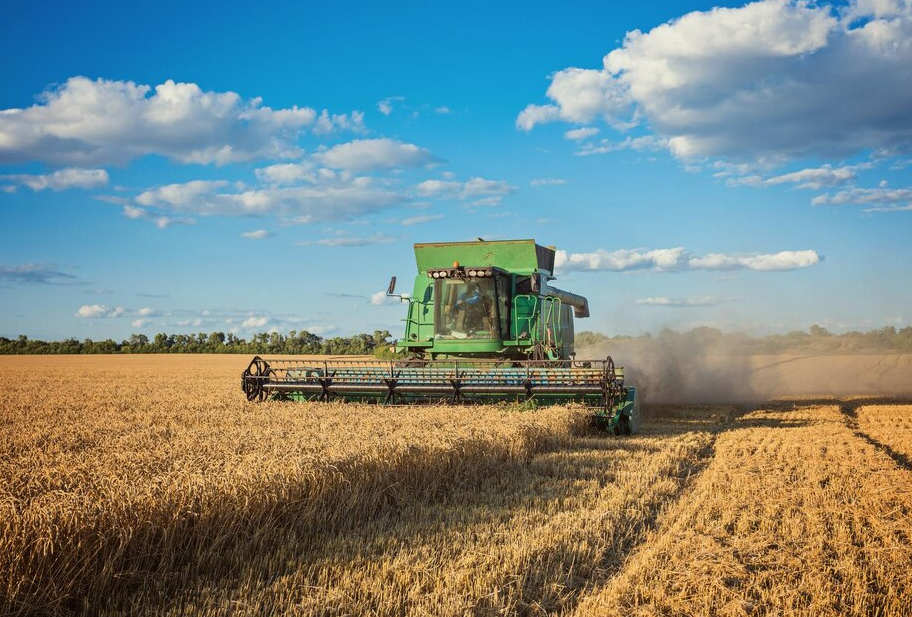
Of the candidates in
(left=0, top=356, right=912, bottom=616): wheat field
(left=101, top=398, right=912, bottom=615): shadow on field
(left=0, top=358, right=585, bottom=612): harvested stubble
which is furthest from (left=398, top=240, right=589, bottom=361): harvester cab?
(left=101, top=398, right=912, bottom=615): shadow on field

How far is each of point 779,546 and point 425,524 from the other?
2.44 meters

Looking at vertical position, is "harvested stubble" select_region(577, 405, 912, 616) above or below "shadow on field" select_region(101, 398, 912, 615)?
below

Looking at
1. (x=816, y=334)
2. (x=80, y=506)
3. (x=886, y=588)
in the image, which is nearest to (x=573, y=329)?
(x=886, y=588)

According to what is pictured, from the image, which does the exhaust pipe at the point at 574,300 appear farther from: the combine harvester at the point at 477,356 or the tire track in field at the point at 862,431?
the tire track in field at the point at 862,431

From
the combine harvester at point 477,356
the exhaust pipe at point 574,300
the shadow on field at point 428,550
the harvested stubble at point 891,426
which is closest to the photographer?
the shadow on field at point 428,550

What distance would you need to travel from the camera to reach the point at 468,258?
13.0 m

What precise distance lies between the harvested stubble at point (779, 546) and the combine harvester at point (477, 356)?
243 cm

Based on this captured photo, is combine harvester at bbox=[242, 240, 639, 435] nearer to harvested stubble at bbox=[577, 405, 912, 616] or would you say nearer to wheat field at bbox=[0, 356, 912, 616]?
wheat field at bbox=[0, 356, 912, 616]

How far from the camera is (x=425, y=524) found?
17.0ft

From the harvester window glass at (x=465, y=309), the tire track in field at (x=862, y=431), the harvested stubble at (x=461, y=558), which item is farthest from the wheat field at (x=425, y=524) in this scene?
the harvester window glass at (x=465, y=309)

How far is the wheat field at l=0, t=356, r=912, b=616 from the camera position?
12.3ft

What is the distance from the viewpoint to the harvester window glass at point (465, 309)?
11938mm

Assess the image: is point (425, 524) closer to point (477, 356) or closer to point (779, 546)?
point (779, 546)

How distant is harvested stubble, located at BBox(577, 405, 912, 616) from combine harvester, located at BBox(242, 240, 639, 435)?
7.97 feet
